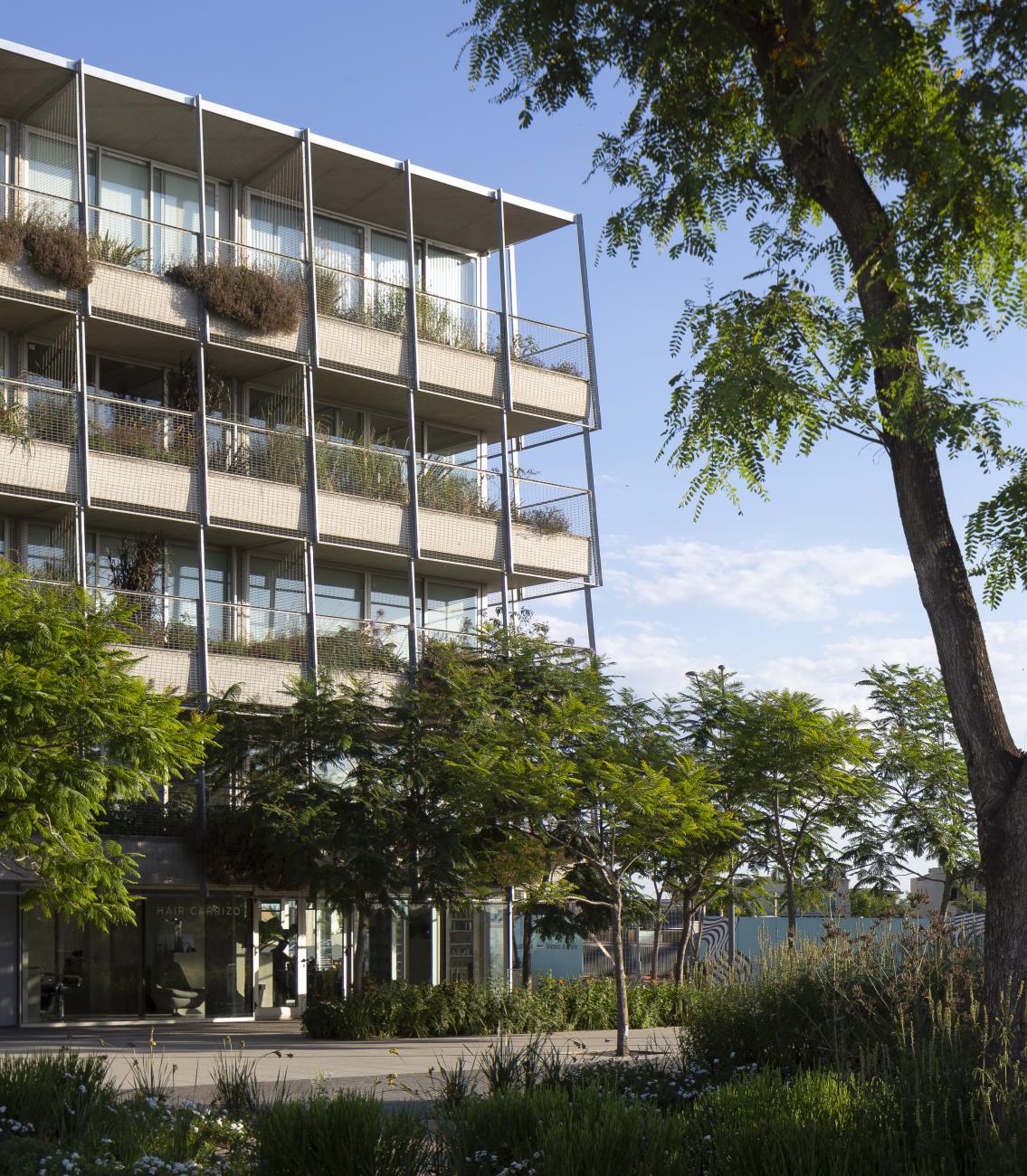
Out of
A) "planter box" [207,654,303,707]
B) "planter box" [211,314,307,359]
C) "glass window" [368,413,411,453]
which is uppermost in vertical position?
"planter box" [211,314,307,359]

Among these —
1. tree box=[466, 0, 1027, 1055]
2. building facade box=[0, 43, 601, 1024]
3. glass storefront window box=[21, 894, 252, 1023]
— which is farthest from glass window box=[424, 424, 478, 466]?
tree box=[466, 0, 1027, 1055]

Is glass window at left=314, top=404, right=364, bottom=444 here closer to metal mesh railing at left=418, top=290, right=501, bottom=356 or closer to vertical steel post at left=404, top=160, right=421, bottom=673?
vertical steel post at left=404, top=160, right=421, bottom=673

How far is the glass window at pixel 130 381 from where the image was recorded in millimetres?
29547

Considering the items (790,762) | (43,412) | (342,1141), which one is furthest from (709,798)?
(342,1141)

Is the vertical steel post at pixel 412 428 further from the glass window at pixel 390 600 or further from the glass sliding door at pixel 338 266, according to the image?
the glass sliding door at pixel 338 266

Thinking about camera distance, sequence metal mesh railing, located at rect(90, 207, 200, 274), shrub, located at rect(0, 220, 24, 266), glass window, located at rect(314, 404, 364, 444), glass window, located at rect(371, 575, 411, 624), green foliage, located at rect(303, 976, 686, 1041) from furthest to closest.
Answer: glass window, located at rect(371, 575, 411, 624) < glass window, located at rect(314, 404, 364, 444) < metal mesh railing, located at rect(90, 207, 200, 274) < shrub, located at rect(0, 220, 24, 266) < green foliage, located at rect(303, 976, 686, 1041)

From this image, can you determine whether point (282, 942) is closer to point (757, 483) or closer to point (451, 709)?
point (451, 709)

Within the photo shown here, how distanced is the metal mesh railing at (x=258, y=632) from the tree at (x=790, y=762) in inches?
316

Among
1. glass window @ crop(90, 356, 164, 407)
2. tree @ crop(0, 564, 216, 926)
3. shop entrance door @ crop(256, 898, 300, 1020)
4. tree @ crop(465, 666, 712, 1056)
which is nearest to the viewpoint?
tree @ crop(0, 564, 216, 926)

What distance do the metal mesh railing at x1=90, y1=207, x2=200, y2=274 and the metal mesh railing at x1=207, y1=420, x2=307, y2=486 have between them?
320 cm

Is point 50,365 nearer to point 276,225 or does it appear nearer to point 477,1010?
point 276,225

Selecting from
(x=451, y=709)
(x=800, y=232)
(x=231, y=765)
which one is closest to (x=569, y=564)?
→ (x=451, y=709)

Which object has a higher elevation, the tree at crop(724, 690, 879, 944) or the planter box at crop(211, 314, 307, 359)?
the planter box at crop(211, 314, 307, 359)

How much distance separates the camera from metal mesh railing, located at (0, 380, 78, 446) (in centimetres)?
2656
